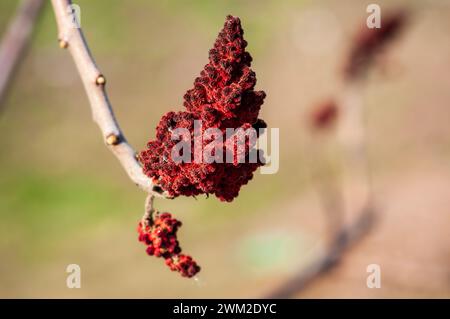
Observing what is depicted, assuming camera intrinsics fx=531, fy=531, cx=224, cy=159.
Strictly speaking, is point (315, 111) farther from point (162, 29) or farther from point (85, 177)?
point (162, 29)

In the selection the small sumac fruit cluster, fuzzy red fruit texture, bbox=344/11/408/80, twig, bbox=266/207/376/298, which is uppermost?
fuzzy red fruit texture, bbox=344/11/408/80

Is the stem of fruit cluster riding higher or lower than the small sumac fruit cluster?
higher

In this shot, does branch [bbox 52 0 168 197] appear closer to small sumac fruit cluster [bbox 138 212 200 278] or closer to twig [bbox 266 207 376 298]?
small sumac fruit cluster [bbox 138 212 200 278]

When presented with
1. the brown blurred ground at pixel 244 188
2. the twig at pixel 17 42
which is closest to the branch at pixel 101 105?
the twig at pixel 17 42

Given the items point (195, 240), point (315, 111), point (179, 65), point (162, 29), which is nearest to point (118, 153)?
point (315, 111)

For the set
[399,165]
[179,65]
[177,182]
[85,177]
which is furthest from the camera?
[179,65]

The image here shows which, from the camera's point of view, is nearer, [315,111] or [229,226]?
[315,111]

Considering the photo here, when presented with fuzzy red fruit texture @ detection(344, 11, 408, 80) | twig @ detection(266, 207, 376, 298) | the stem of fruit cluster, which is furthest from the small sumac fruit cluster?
twig @ detection(266, 207, 376, 298)
